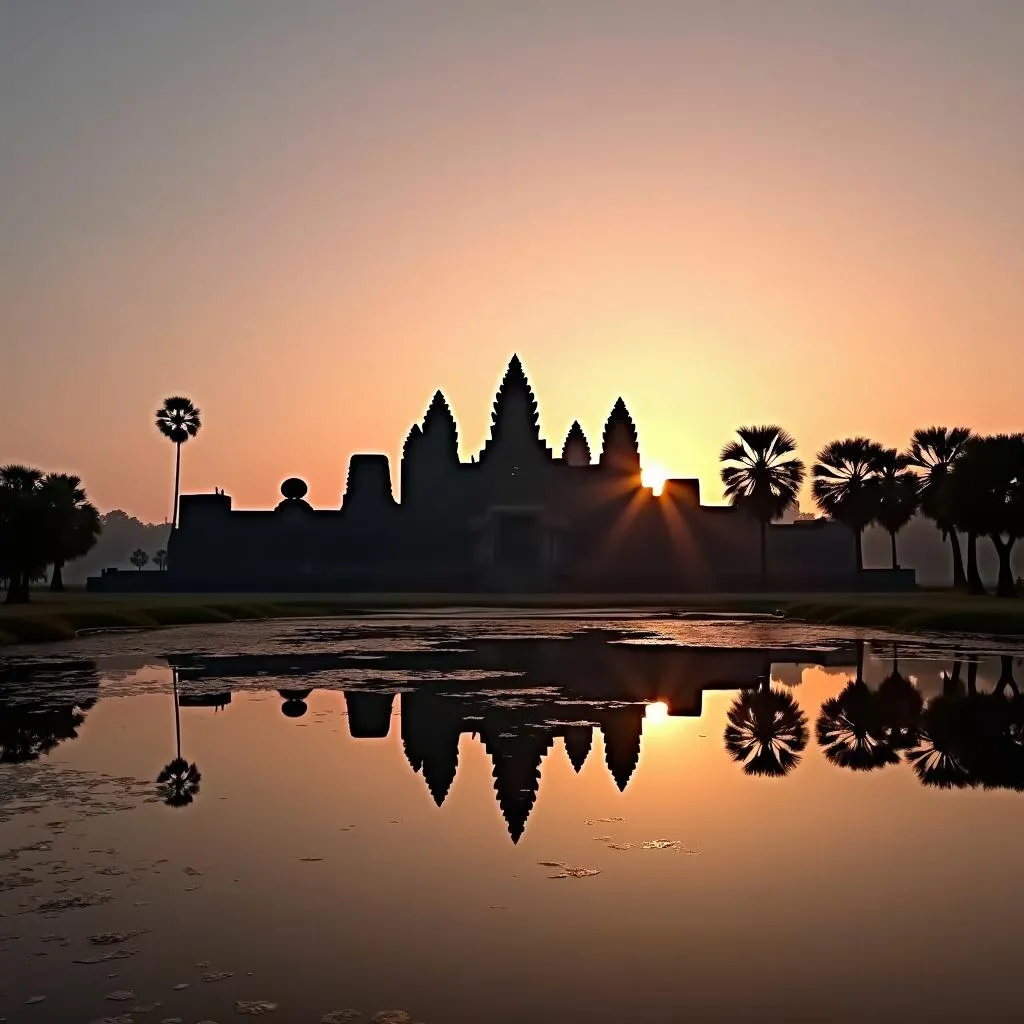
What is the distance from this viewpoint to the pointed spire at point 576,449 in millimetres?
112875

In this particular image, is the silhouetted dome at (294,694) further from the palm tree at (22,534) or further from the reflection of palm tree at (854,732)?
the palm tree at (22,534)

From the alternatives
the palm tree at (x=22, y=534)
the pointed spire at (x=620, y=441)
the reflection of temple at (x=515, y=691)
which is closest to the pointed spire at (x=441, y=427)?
the pointed spire at (x=620, y=441)

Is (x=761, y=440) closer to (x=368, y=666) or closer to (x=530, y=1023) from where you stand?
(x=368, y=666)

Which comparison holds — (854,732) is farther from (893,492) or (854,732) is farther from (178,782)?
(893,492)

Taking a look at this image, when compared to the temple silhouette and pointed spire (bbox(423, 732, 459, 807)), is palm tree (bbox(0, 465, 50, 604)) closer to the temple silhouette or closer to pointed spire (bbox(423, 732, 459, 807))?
the temple silhouette

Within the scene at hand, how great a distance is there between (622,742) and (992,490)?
162 feet

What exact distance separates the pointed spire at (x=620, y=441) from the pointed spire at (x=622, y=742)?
85.9 meters

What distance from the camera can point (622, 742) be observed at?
14.4 m

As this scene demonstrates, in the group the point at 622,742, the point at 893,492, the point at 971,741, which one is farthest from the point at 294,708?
the point at 893,492

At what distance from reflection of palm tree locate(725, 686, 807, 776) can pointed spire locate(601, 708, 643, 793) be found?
125cm

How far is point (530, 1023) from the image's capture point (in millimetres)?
5547

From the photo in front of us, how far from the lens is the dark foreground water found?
6023mm

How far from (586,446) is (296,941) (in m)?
108

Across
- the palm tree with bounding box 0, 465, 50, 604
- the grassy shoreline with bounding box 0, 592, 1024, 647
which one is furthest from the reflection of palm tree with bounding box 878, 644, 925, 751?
the palm tree with bounding box 0, 465, 50, 604
